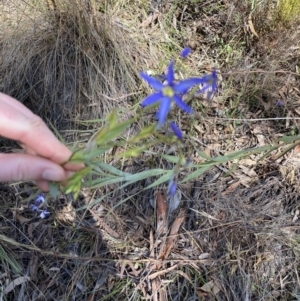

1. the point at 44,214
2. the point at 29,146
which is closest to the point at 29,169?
the point at 29,146

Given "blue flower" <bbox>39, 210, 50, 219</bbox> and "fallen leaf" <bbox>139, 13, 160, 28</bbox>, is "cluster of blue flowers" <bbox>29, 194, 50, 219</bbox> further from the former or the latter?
"fallen leaf" <bbox>139, 13, 160, 28</bbox>

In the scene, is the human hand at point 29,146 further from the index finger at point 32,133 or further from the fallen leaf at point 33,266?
the fallen leaf at point 33,266

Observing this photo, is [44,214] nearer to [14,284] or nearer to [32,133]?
[14,284]

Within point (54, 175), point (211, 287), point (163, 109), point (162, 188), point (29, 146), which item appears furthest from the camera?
point (162, 188)

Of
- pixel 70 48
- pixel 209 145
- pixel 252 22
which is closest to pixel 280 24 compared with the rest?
pixel 252 22

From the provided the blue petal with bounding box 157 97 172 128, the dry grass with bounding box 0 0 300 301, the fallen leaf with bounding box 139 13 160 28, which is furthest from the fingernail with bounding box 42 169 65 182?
the fallen leaf with bounding box 139 13 160 28

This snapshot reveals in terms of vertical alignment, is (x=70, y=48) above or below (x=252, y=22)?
above

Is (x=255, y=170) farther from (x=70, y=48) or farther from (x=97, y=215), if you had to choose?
(x=70, y=48)
